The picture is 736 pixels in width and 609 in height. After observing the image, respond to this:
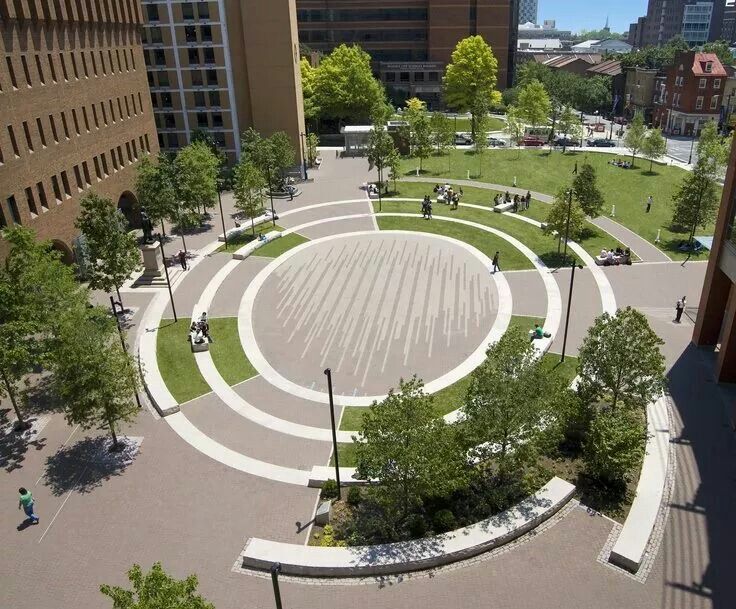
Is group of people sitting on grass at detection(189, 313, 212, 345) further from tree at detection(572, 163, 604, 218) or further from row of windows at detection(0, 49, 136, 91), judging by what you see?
tree at detection(572, 163, 604, 218)

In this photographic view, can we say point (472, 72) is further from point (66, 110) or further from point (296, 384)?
point (296, 384)

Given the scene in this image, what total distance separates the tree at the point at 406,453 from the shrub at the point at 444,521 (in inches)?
39.7

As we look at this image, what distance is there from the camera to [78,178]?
37.7 meters

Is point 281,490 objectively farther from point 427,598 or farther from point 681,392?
point 681,392

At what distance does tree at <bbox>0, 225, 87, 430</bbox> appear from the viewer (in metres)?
21.2

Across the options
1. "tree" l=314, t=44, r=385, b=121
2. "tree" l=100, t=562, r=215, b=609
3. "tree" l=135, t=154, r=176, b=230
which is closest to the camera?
"tree" l=100, t=562, r=215, b=609

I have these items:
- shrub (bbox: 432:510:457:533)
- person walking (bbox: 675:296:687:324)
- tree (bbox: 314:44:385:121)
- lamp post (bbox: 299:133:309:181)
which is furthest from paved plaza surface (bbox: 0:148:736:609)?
tree (bbox: 314:44:385:121)

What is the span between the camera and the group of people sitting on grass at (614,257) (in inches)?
1449

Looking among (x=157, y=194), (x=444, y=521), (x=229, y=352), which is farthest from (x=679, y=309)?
(x=157, y=194)

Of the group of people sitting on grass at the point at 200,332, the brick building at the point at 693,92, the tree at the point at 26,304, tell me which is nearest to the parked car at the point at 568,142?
the brick building at the point at 693,92

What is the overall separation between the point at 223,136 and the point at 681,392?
165 ft

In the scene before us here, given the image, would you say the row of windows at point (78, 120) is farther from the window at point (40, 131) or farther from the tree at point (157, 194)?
the tree at point (157, 194)

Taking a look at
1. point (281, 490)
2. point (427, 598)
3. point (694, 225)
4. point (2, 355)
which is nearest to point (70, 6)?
point (2, 355)

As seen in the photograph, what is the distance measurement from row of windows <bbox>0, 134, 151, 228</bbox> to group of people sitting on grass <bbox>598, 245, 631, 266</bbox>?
33.9 metres
